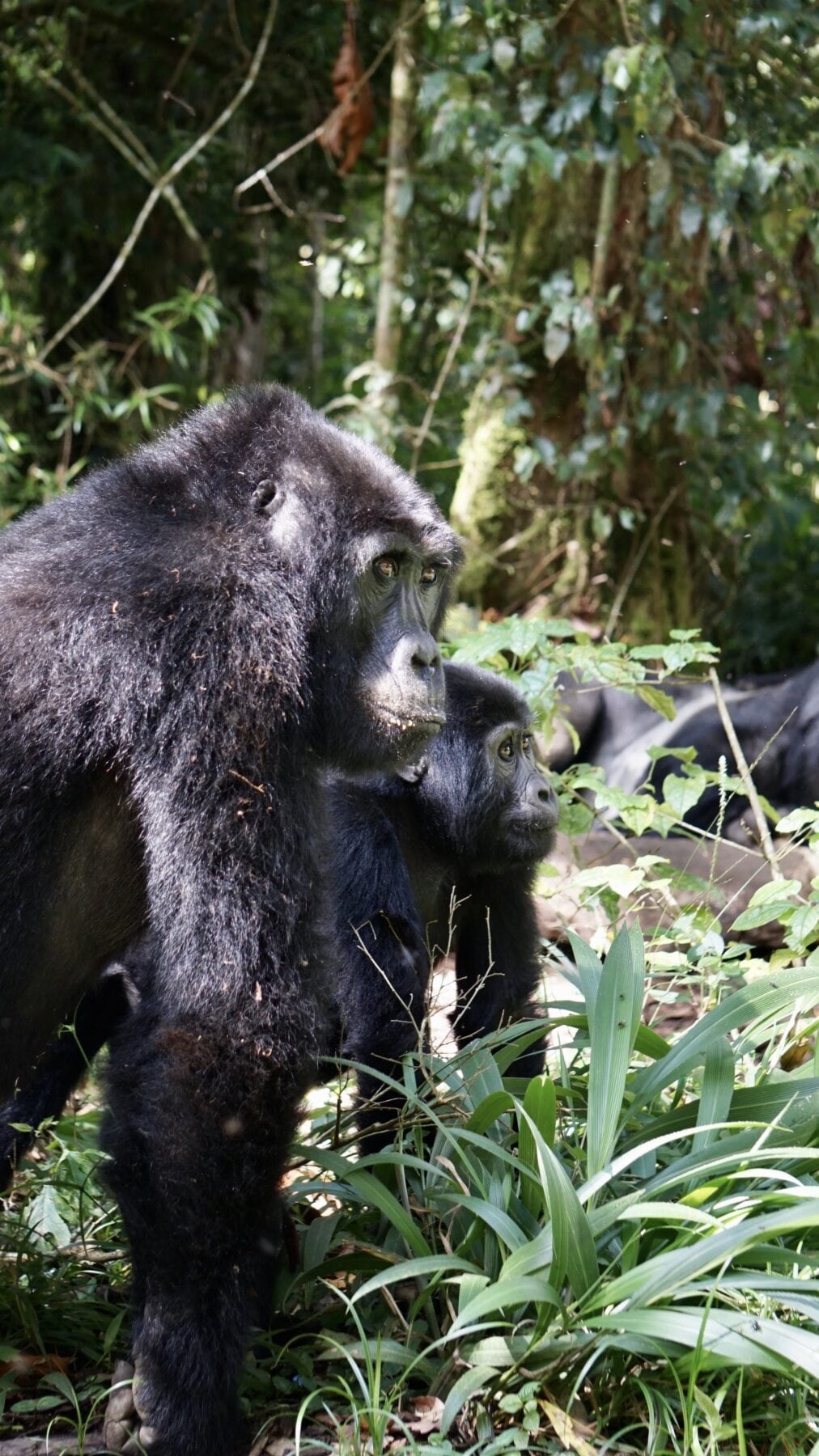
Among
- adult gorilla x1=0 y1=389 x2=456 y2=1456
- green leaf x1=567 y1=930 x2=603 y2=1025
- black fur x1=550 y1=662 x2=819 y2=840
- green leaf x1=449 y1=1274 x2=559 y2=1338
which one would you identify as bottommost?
black fur x1=550 y1=662 x2=819 y2=840

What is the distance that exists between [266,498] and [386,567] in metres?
0.32

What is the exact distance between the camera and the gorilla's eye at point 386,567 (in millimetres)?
3445

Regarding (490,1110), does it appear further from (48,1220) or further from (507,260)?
(507,260)

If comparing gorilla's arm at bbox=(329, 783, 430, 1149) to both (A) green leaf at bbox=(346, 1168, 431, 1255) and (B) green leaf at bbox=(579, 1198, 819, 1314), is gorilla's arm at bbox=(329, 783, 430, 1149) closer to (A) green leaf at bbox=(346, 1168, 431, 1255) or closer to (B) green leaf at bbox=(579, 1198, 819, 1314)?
(A) green leaf at bbox=(346, 1168, 431, 1255)

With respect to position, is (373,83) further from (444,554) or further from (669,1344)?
(669,1344)

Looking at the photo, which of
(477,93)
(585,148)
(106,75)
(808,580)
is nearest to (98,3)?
(106,75)

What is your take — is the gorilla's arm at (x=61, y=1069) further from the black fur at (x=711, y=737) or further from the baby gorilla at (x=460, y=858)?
the black fur at (x=711, y=737)

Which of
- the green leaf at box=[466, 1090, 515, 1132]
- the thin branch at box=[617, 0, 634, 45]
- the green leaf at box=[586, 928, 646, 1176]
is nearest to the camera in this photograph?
the green leaf at box=[586, 928, 646, 1176]

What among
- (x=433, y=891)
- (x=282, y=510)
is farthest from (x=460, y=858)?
(x=282, y=510)

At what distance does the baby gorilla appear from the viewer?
4.16 metres

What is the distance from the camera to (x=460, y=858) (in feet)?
15.3

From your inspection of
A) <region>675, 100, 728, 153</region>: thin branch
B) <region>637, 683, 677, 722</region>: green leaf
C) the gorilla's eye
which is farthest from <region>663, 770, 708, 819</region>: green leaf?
<region>675, 100, 728, 153</region>: thin branch

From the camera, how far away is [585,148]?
24.5 feet

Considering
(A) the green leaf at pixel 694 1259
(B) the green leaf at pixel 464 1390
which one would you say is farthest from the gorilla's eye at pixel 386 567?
(B) the green leaf at pixel 464 1390
